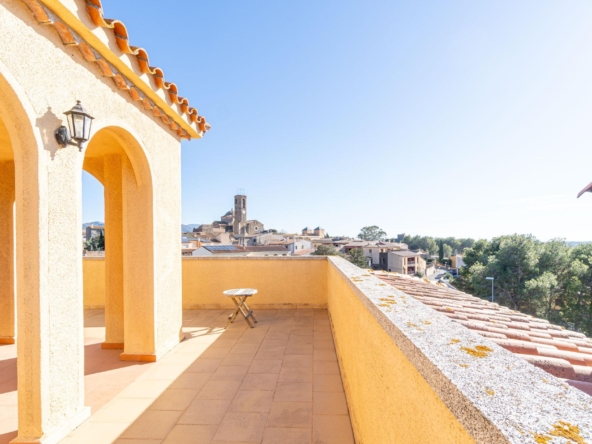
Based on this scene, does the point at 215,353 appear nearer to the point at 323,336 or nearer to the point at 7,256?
the point at 323,336

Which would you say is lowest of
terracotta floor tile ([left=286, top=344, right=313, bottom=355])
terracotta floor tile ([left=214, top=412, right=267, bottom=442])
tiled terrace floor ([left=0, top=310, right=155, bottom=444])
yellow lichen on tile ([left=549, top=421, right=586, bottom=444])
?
terracotta floor tile ([left=214, top=412, right=267, bottom=442])

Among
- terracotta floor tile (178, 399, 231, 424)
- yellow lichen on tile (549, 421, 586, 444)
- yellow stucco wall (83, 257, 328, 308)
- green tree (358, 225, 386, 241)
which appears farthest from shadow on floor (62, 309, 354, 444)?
green tree (358, 225, 386, 241)

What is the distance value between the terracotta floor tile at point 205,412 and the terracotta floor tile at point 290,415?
20.3 inches

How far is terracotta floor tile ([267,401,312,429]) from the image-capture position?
9.14ft

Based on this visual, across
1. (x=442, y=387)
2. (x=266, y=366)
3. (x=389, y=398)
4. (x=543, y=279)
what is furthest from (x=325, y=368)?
(x=543, y=279)

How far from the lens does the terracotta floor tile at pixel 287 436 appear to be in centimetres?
256

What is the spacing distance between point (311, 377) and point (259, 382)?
660mm

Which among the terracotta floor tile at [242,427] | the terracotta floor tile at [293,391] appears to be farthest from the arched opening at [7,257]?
the terracotta floor tile at [293,391]

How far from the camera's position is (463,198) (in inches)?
2243

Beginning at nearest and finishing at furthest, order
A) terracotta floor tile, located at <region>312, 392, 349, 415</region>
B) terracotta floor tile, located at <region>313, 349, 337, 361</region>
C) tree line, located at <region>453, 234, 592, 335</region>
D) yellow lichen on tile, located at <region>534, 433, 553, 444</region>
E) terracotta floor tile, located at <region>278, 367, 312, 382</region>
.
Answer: yellow lichen on tile, located at <region>534, 433, 553, 444</region>
terracotta floor tile, located at <region>312, 392, 349, 415</region>
terracotta floor tile, located at <region>278, 367, 312, 382</region>
terracotta floor tile, located at <region>313, 349, 337, 361</region>
tree line, located at <region>453, 234, 592, 335</region>

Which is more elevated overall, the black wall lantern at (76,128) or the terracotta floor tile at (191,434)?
the black wall lantern at (76,128)

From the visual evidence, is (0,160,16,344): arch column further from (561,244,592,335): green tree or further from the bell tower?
the bell tower

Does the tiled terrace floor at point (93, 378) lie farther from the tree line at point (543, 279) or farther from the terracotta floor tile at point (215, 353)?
the tree line at point (543, 279)

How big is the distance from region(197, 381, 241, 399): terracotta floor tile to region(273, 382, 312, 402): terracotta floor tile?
521mm
